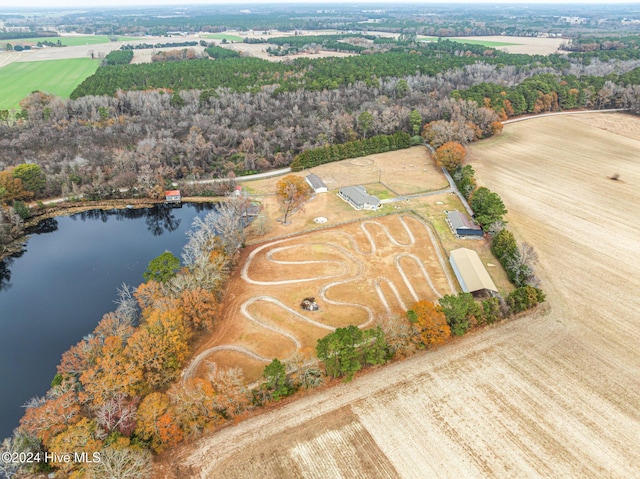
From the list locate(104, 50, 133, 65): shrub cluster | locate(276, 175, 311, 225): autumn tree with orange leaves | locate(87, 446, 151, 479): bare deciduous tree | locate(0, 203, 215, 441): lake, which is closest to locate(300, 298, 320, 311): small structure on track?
locate(276, 175, 311, 225): autumn tree with orange leaves

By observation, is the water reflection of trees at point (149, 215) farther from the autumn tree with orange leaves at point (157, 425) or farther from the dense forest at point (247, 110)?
the autumn tree with orange leaves at point (157, 425)

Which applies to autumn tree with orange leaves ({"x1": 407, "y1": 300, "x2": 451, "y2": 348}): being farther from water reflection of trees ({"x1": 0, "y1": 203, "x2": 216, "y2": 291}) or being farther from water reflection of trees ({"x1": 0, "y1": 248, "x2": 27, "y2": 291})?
water reflection of trees ({"x1": 0, "y1": 248, "x2": 27, "y2": 291})

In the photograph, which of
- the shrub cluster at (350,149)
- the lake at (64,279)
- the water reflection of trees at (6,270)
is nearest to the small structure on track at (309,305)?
the lake at (64,279)

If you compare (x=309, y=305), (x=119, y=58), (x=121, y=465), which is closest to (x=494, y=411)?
(x=309, y=305)

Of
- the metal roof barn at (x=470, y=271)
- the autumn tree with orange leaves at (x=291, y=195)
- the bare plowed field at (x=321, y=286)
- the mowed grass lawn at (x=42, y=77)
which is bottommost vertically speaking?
the bare plowed field at (x=321, y=286)

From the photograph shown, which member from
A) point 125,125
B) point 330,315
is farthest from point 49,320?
point 125,125

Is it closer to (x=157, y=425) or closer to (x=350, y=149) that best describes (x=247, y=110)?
(x=350, y=149)
